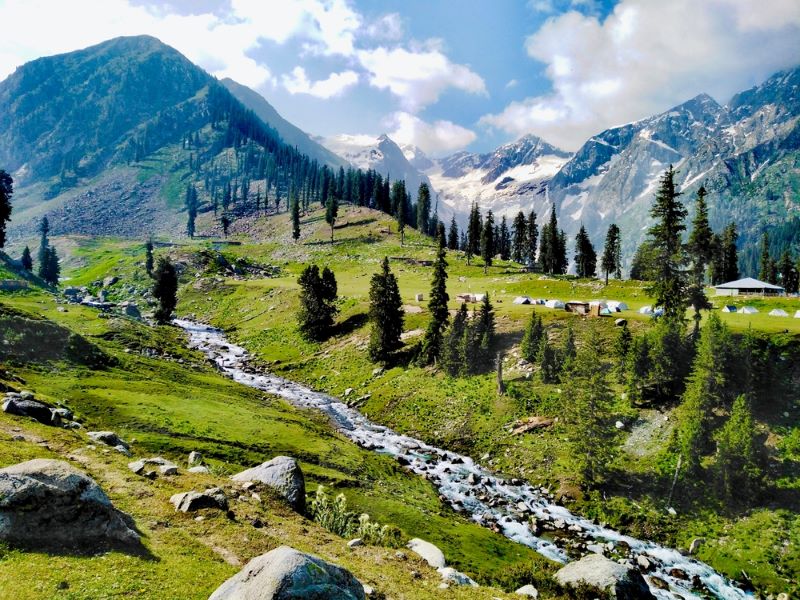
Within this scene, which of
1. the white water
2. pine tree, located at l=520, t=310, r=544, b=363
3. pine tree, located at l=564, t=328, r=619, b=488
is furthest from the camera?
pine tree, located at l=520, t=310, r=544, b=363

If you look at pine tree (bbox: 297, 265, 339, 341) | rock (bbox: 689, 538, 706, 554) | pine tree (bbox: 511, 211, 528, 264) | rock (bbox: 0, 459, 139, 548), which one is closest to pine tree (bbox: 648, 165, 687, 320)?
rock (bbox: 689, 538, 706, 554)

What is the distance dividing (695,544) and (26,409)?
51396 mm

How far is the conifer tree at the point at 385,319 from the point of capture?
83.9 meters

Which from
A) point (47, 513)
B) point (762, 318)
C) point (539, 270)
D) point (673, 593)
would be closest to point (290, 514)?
point (47, 513)

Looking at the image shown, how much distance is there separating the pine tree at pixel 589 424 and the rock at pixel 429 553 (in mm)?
26243

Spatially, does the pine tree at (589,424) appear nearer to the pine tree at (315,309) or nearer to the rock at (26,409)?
the rock at (26,409)

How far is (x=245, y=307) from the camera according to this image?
12681 cm

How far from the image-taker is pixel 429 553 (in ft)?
86.4

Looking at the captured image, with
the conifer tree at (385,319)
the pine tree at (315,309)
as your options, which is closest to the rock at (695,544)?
the conifer tree at (385,319)

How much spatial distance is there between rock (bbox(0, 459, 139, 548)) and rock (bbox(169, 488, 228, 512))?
399 centimetres

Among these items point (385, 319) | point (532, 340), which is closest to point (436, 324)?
point (385, 319)

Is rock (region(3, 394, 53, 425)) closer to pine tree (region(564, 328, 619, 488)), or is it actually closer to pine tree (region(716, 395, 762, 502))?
pine tree (region(564, 328, 619, 488))

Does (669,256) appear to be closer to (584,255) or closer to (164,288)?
(584,255)

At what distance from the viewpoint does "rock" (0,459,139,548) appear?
14844mm
